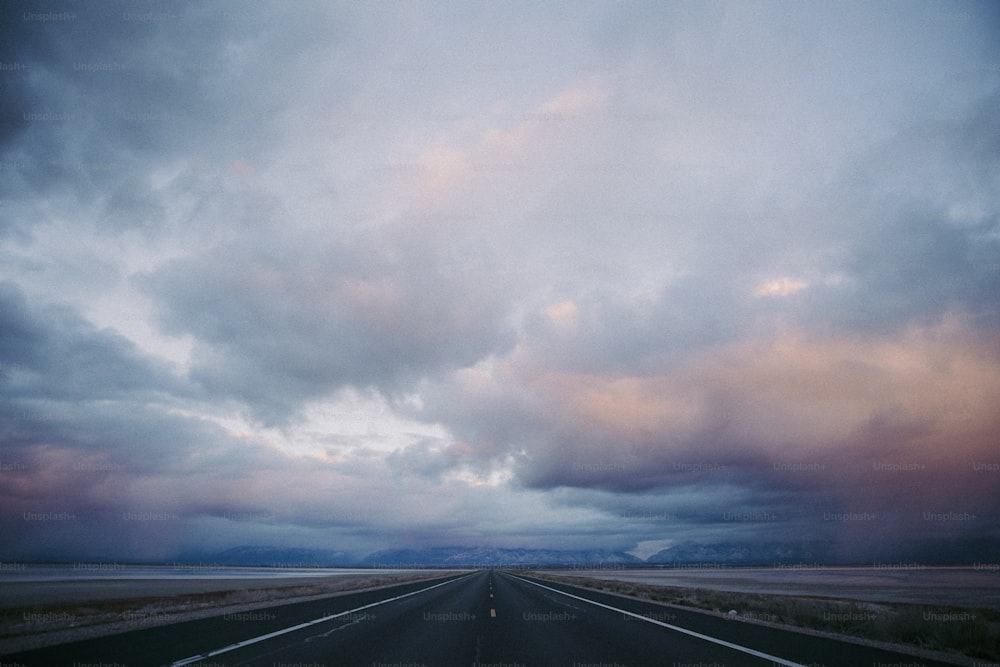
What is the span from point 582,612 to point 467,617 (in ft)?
16.4

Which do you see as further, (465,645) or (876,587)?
(876,587)

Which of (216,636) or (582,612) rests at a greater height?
(216,636)

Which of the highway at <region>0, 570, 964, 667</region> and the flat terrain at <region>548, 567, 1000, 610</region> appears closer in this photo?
the highway at <region>0, 570, 964, 667</region>

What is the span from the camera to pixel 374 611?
21.8m

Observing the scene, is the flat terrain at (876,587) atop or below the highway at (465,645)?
below

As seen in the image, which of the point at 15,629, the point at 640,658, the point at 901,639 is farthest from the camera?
the point at 15,629

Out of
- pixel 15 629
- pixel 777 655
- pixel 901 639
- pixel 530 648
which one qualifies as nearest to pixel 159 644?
pixel 15 629

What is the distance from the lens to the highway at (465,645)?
10.0 meters

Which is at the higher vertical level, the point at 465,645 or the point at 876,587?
the point at 465,645

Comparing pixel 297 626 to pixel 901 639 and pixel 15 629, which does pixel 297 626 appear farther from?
pixel 901 639

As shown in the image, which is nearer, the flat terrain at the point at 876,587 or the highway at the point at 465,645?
the highway at the point at 465,645

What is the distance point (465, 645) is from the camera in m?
12.0

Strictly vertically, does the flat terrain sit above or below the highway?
below

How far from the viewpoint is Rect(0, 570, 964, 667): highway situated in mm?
10000
